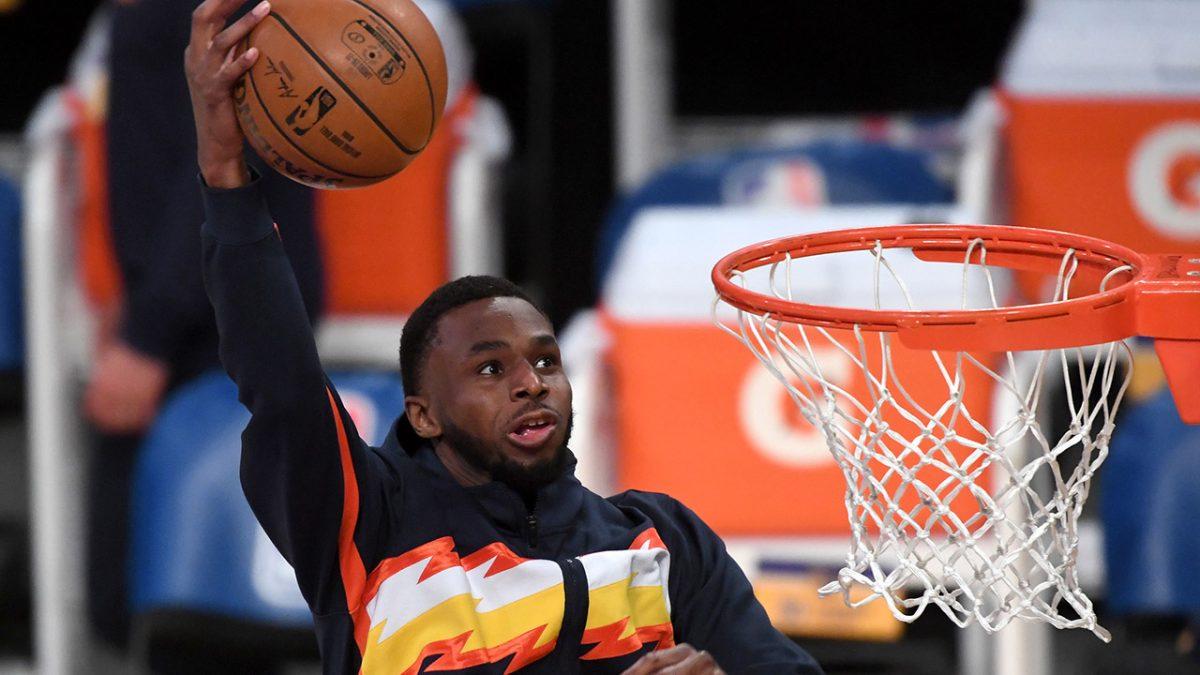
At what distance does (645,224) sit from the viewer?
4.18 m

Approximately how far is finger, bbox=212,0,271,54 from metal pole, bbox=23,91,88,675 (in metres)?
2.45

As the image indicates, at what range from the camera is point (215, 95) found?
6.79 ft

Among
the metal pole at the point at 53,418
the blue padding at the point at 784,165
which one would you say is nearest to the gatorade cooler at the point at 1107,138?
the blue padding at the point at 784,165

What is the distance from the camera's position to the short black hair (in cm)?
232

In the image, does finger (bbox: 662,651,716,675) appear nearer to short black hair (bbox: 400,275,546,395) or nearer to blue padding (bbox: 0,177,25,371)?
short black hair (bbox: 400,275,546,395)

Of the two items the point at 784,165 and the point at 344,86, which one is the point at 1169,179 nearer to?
the point at 784,165

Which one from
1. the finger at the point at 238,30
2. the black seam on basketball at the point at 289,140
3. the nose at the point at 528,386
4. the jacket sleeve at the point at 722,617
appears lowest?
the jacket sleeve at the point at 722,617

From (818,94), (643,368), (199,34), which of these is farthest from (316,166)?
(818,94)

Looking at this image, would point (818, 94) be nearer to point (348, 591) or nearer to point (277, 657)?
point (277, 657)

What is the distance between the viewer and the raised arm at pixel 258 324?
6.78 ft

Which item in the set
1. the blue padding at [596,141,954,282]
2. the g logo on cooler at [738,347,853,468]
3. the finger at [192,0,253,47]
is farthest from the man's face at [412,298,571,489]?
the blue padding at [596,141,954,282]

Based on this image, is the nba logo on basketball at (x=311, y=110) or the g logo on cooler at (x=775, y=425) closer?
the nba logo on basketball at (x=311, y=110)

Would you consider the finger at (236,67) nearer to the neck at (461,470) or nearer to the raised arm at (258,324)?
the raised arm at (258,324)

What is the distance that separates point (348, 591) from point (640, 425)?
5.68 feet
